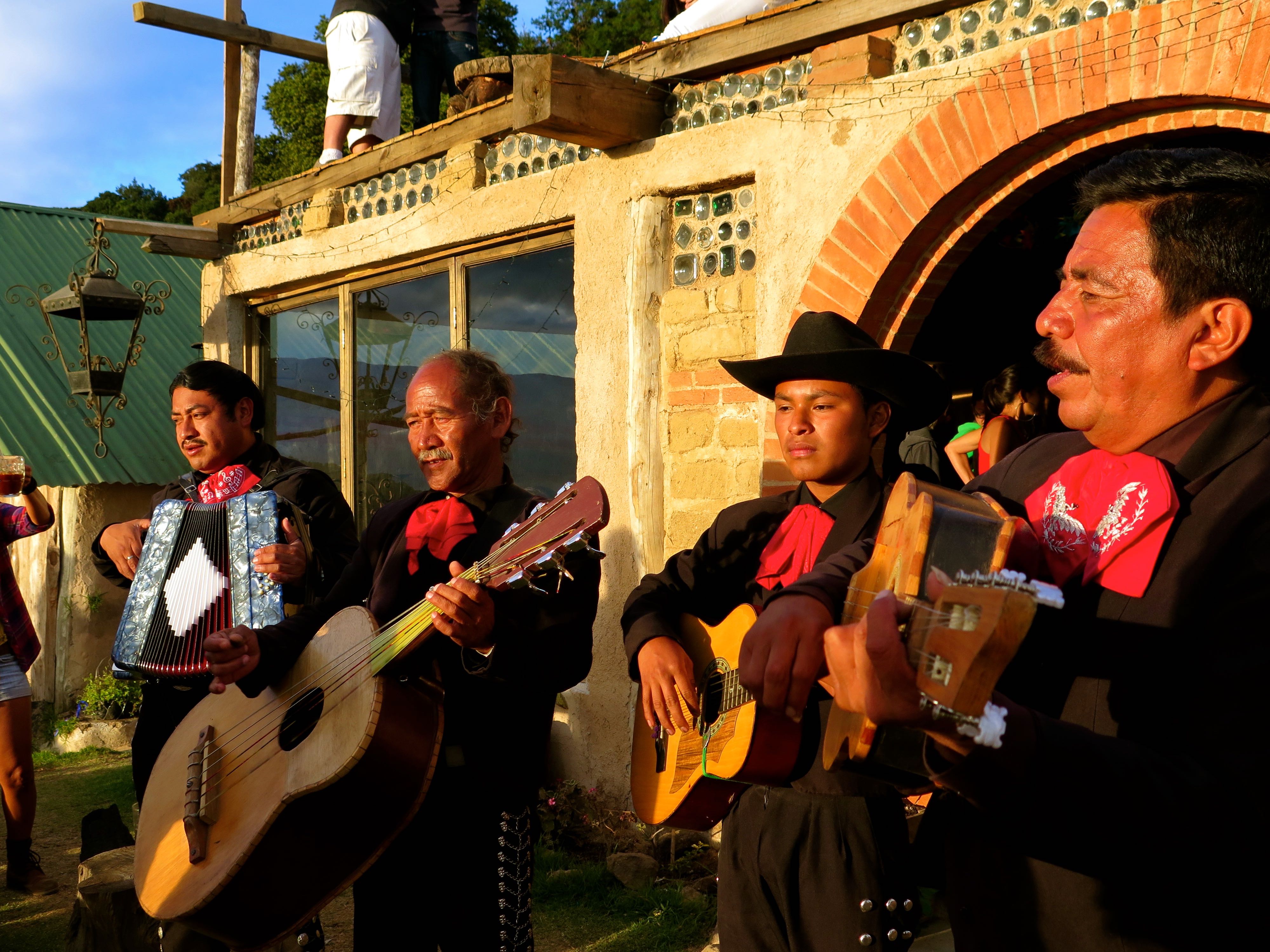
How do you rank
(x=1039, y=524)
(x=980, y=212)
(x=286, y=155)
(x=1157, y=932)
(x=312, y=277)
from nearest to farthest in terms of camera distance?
1. (x=1157, y=932)
2. (x=1039, y=524)
3. (x=980, y=212)
4. (x=312, y=277)
5. (x=286, y=155)

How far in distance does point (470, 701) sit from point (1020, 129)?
262cm

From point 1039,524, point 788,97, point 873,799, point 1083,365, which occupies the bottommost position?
point 873,799

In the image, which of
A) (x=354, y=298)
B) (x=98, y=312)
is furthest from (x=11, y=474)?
(x=98, y=312)

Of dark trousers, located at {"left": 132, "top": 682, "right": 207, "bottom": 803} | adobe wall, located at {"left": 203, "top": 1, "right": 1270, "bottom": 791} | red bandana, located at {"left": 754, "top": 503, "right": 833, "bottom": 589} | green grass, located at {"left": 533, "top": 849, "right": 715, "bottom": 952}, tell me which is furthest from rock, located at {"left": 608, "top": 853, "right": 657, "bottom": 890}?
→ red bandana, located at {"left": 754, "top": 503, "right": 833, "bottom": 589}

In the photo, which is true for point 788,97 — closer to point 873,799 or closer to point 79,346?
point 873,799

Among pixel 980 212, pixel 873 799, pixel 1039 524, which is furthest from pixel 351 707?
pixel 980 212

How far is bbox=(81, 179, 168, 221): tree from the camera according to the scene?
81.4 ft

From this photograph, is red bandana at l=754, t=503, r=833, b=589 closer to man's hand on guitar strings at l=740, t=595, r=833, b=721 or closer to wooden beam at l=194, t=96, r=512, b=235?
man's hand on guitar strings at l=740, t=595, r=833, b=721

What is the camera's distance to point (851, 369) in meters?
2.46

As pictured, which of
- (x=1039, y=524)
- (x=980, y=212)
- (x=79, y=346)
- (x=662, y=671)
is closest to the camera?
(x=1039, y=524)

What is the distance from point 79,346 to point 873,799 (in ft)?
32.4

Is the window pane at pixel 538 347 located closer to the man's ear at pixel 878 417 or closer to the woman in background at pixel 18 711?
the woman in background at pixel 18 711

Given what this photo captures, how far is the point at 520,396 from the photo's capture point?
220 inches

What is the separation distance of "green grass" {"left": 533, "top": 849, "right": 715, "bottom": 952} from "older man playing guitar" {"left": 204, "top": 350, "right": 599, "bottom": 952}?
1.54 m
